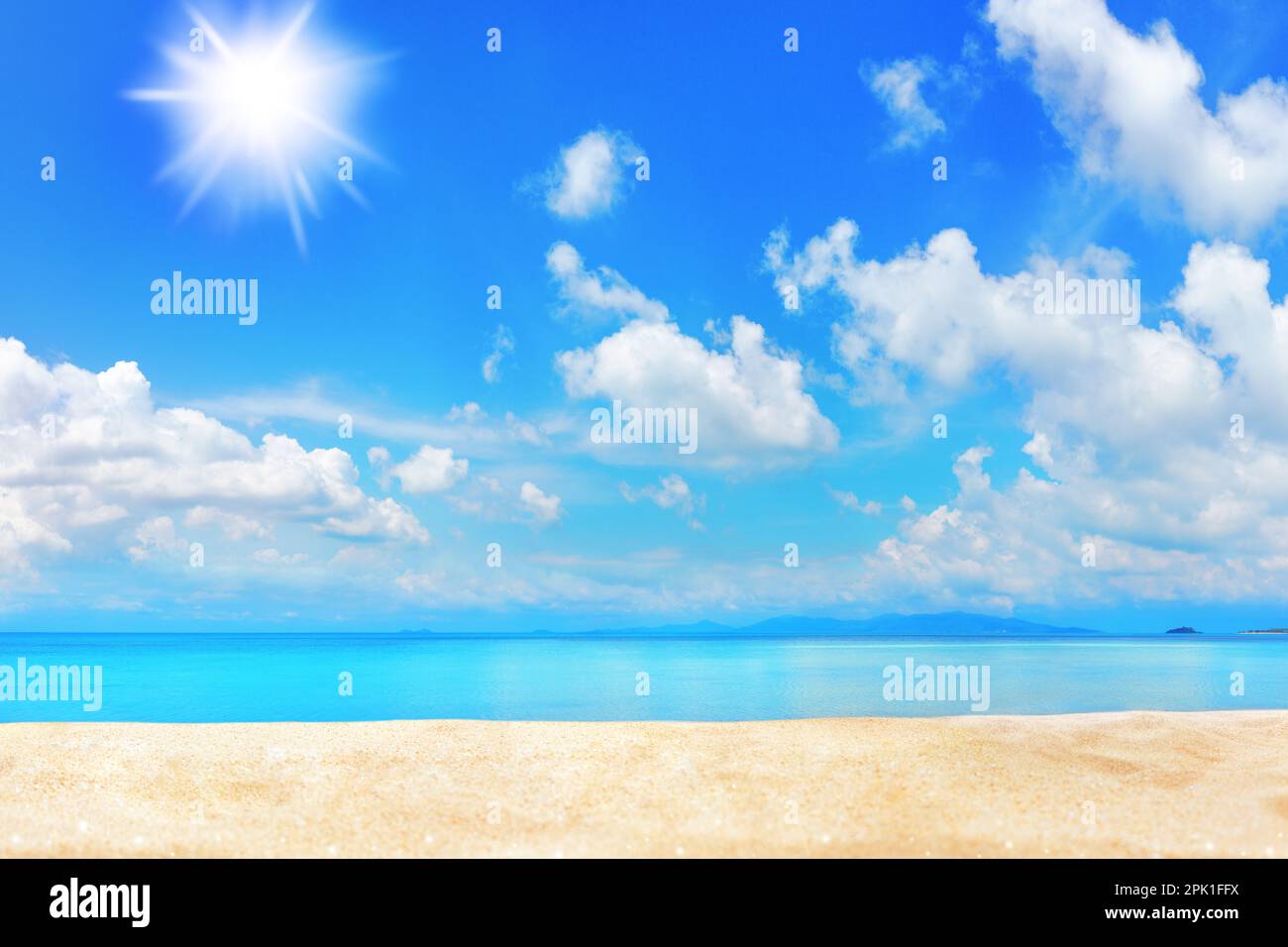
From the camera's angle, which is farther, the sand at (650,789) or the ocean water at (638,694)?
the ocean water at (638,694)

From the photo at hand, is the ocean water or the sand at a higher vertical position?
the sand

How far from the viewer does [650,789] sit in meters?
11.5

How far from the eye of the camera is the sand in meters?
9.48

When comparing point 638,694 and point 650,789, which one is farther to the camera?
point 638,694

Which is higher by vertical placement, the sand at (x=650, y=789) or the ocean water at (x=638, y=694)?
the sand at (x=650, y=789)

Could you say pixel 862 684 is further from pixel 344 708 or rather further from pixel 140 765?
pixel 140 765

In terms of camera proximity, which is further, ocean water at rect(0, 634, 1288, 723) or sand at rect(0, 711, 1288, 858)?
ocean water at rect(0, 634, 1288, 723)

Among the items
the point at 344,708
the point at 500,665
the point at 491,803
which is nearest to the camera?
the point at 491,803

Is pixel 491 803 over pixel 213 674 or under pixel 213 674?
over

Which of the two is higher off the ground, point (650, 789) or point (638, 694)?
point (650, 789)

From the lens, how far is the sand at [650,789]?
9.48 meters
